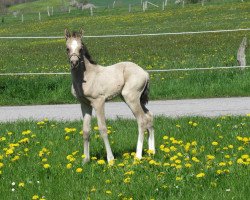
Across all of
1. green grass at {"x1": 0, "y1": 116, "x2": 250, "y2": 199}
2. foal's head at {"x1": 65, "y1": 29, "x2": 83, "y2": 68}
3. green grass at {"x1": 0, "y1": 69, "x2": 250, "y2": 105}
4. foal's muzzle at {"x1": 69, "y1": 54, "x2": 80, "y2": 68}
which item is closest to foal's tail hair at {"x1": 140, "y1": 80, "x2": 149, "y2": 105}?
green grass at {"x1": 0, "y1": 116, "x2": 250, "y2": 199}

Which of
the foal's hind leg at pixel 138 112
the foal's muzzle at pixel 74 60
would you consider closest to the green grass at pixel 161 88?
the foal's hind leg at pixel 138 112

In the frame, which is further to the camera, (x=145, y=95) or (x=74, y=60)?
(x=145, y=95)

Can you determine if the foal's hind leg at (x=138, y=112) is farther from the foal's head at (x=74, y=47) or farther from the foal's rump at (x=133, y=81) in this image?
the foal's head at (x=74, y=47)

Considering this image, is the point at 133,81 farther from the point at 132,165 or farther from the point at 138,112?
the point at 132,165

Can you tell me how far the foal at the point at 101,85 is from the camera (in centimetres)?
789

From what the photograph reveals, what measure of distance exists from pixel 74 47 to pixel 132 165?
1.47 meters

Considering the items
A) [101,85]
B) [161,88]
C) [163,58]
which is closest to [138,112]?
[101,85]

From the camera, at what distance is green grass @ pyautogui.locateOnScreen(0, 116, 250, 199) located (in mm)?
6789

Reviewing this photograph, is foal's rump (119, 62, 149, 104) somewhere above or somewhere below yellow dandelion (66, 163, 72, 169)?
above

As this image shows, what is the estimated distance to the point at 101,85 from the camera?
7.96m

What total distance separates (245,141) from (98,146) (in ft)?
6.51

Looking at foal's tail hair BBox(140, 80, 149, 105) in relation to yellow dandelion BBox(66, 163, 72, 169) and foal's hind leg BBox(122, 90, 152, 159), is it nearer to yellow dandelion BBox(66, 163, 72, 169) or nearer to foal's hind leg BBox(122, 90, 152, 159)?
foal's hind leg BBox(122, 90, 152, 159)

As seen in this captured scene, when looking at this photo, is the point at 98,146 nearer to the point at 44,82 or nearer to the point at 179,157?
the point at 179,157

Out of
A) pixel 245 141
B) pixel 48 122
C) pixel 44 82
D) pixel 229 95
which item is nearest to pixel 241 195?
pixel 245 141
